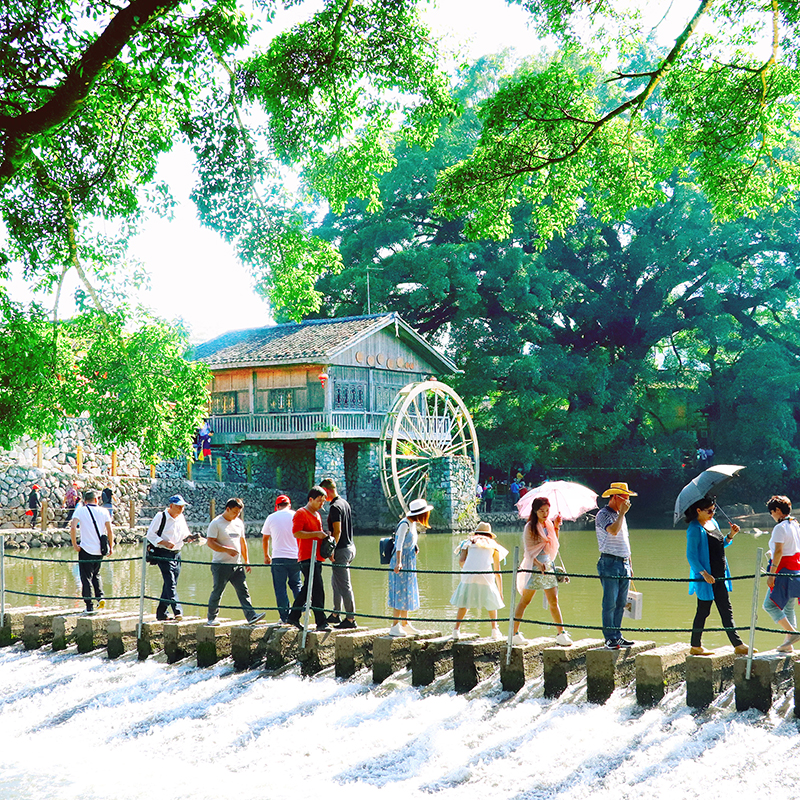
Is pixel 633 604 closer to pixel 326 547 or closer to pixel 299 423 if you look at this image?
pixel 326 547

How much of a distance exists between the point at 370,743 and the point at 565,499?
13.1 ft

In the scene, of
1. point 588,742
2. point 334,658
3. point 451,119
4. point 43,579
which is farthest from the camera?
point 43,579

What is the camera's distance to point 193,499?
30.8m

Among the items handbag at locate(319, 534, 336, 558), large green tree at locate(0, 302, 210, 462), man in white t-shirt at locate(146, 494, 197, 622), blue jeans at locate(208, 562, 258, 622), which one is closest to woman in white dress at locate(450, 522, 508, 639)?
handbag at locate(319, 534, 336, 558)

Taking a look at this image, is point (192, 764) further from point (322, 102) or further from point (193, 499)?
point (193, 499)

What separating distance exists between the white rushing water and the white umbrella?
2575 millimetres

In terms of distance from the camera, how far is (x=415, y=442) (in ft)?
104

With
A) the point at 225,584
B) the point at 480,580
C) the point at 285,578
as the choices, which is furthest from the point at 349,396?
the point at 480,580

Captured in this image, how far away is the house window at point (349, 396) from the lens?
32344 millimetres

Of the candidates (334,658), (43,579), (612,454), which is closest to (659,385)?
(612,454)

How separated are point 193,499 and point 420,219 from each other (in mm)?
16190

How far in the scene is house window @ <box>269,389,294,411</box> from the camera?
3281 cm

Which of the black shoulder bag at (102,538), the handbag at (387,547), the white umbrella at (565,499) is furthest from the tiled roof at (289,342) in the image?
the handbag at (387,547)

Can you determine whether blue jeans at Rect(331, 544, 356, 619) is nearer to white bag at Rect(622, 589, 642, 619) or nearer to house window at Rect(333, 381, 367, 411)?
white bag at Rect(622, 589, 642, 619)
